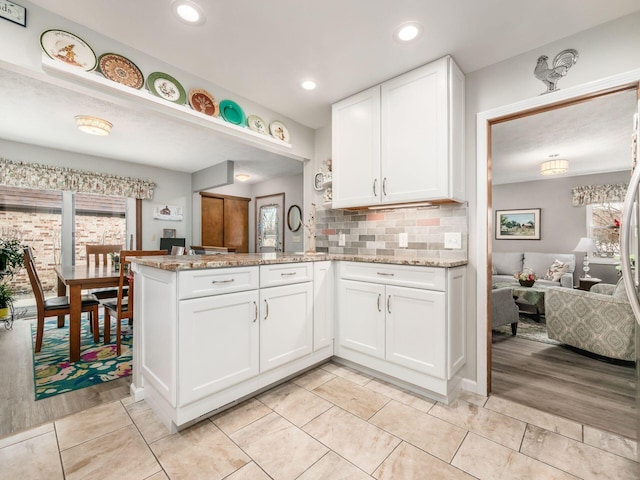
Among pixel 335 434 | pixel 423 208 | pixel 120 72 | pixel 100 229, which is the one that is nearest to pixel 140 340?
pixel 335 434

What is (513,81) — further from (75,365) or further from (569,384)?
(75,365)

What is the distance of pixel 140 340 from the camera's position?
1952mm

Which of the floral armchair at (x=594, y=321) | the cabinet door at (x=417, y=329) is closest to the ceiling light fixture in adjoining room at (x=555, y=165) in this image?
the floral armchair at (x=594, y=321)

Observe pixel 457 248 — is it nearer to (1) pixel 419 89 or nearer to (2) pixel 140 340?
(1) pixel 419 89

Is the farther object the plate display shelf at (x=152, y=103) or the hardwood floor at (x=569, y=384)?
the hardwood floor at (x=569, y=384)

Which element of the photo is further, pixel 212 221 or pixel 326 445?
pixel 212 221

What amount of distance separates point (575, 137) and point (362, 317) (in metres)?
3.40

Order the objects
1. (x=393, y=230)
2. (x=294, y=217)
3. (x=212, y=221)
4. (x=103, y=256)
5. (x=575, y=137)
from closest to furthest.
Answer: (x=393, y=230) → (x=575, y=137) → (x=103, y=256) → (x=294, y=217) → (x=212, y=221)

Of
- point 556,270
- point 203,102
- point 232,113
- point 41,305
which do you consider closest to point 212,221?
point 41,305

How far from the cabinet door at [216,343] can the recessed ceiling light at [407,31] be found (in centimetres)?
185

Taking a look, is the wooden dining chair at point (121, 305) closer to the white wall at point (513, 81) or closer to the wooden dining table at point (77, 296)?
the wooden dining table at point (77, 296)

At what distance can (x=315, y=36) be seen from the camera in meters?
1.86

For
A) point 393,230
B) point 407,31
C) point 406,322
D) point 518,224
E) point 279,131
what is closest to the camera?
point 407,31

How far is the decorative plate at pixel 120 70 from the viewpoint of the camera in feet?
5.92
